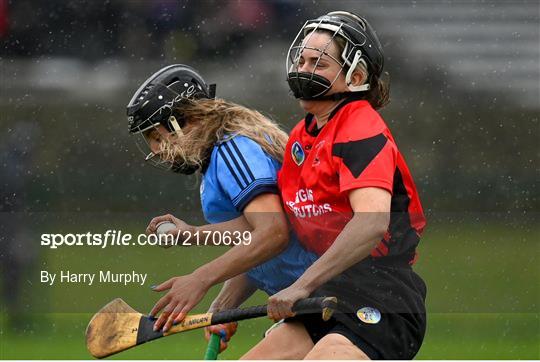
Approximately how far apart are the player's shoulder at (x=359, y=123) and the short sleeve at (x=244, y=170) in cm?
35

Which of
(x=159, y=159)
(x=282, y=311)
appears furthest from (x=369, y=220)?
(x=159, y=159)

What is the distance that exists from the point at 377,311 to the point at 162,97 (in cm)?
107

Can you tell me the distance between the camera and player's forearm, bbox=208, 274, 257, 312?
397cm

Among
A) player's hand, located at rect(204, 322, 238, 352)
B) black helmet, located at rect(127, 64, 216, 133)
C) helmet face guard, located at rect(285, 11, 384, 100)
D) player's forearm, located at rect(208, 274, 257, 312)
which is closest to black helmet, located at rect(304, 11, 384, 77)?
helmet face guard, located at rect(285, 11, 384, 100)

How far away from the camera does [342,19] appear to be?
3629 mm

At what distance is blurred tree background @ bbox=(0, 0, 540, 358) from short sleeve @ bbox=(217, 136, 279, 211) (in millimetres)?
2374

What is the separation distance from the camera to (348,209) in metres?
3.47

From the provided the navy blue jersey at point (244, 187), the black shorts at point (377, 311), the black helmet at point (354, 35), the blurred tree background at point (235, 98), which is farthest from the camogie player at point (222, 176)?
the blurred tree background at point (235, 98)

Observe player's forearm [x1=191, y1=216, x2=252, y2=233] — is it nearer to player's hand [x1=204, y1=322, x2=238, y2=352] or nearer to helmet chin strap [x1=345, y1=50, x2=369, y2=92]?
player's hand [x1=204, y1=322, x2=238, y2=352]

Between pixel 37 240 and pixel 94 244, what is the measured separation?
101 centimetres

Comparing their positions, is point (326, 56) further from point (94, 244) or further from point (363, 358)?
point (94, 244)

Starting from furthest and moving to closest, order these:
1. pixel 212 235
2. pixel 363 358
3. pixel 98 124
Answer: pixel 98 124, pixel 212 235, pixel 363 358

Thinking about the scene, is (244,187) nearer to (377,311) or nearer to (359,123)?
(359,123)

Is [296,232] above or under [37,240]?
above
